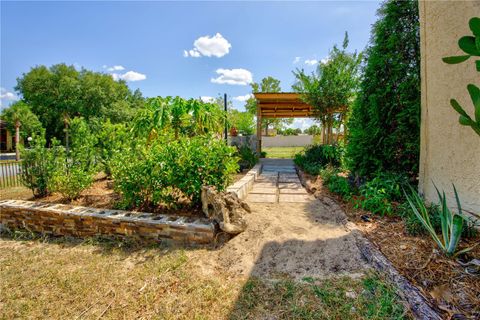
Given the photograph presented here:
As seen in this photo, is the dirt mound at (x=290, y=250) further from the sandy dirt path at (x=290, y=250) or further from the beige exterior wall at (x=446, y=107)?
the beige exterior wall at (x=446, y=107)

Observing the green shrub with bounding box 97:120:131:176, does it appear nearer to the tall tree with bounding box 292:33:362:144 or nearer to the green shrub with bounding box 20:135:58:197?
the green shrub with bounding box 20:135:58:197

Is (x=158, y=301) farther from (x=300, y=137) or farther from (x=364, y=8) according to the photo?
(x=300, y=137)

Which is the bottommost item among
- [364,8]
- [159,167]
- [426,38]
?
[159,167]

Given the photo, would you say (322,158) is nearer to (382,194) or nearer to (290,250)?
(382,194)

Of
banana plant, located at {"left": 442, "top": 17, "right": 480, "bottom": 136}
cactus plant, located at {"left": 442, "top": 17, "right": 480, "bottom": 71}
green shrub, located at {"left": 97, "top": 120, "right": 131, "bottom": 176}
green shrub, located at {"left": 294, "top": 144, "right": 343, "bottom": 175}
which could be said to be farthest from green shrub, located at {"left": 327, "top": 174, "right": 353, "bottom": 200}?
green shrub, located at {"left": 97, "top": 120, "right": 131, "bottom": 176}

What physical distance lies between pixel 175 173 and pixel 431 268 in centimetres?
305

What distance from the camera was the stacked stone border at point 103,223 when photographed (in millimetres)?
2793

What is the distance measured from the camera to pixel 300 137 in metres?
27.2

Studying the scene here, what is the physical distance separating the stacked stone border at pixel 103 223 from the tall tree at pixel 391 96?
3390 millimetres

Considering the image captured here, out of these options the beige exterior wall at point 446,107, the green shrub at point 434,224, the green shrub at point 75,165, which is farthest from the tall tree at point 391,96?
the green shrub at point 75,165

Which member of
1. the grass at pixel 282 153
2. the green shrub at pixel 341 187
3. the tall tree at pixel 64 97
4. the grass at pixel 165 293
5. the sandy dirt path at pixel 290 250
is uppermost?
the tall tree at pixel 64 97

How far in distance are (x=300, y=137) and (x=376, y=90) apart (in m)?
23.6

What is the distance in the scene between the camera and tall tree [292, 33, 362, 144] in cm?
750

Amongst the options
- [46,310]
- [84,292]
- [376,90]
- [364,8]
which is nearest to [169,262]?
[84,292]
